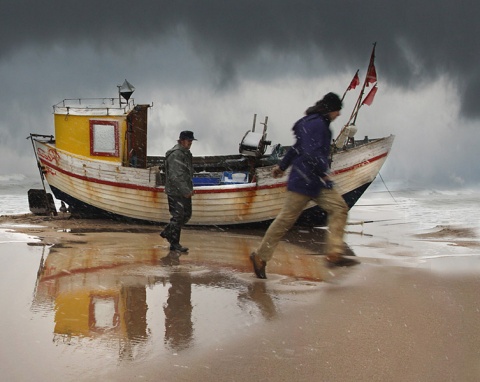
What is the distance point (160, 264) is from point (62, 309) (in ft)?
7.26

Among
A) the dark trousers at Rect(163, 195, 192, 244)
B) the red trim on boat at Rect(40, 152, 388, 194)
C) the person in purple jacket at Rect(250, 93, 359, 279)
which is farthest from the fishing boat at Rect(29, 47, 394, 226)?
the person in purple jacket at Rect(250, 93, 359, 279)

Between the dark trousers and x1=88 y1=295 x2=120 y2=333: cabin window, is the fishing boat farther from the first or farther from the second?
x1=88 y1=295 x2=120 y2=333: cabin window

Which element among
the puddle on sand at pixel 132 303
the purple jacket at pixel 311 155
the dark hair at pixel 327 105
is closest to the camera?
the puddle on sand at pixel 132 303

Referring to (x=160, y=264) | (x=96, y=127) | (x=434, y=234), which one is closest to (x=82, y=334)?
(x=160, y=264)

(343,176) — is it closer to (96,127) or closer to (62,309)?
(96,127)

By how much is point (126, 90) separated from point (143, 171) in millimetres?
2490

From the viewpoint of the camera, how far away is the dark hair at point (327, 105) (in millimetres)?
5562

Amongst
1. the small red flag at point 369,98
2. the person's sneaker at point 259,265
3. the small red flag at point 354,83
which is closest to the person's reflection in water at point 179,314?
the person's sneaker at point 259,265

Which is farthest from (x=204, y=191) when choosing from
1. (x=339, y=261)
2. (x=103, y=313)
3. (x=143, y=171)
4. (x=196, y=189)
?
(x=103, y=313)

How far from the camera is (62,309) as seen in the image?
432 cm

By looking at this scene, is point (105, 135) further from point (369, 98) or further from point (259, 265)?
point (259, 265)

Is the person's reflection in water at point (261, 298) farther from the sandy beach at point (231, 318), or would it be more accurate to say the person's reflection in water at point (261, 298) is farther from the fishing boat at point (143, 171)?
the fishing boat at point (143, 171)

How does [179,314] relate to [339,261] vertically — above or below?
below

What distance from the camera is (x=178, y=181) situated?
773cm
